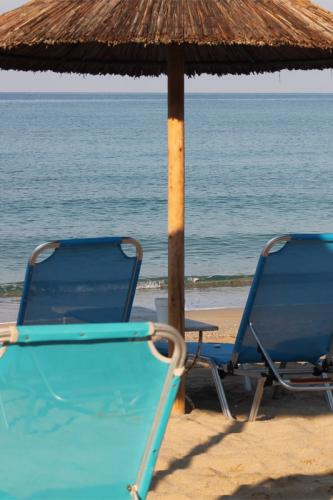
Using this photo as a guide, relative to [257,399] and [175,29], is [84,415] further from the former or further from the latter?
[257,399]

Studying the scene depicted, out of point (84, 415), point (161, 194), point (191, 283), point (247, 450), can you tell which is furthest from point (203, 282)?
point (161, 194)

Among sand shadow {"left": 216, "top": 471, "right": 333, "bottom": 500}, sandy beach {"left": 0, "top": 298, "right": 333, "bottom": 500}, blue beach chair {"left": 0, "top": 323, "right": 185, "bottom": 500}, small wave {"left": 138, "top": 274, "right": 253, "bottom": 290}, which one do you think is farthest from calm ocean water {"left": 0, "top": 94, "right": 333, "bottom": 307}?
blue beach chair {"left": 0, "top": 323, "right": 185, "bottom": 500}

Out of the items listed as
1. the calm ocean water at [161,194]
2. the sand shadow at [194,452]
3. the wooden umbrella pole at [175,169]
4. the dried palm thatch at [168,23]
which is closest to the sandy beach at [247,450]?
the sand shadow at [194,452]

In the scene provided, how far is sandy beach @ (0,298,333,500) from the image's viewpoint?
3.79 metres

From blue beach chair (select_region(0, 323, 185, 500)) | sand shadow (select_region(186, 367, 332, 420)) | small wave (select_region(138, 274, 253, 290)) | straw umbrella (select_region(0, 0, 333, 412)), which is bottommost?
small wave (select_region(138, 274, 253, 290))

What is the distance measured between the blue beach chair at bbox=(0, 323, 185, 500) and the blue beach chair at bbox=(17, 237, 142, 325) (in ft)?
6.95

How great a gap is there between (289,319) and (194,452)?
864 millimetres

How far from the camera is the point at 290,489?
380cm

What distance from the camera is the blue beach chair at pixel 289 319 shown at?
15.2 feet

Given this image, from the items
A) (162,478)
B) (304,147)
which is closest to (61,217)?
(162,478)

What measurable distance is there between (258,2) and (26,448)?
8.96 feet

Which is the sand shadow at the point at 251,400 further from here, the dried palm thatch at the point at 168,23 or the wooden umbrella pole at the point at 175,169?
the dried palm thatch at the point at 168,23

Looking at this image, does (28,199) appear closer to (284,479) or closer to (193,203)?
(193,203)

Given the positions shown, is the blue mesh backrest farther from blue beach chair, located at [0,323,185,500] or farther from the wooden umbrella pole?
blue beach chair, located at [0,323,185,500]
